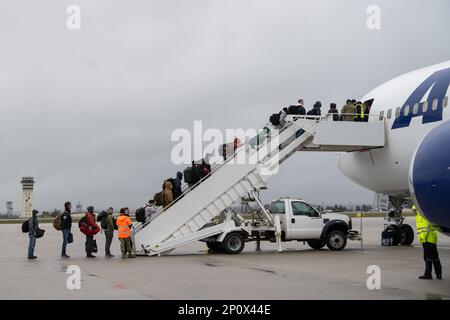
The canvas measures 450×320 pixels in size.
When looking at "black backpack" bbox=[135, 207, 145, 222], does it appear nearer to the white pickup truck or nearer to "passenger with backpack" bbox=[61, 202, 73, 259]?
"passenger with backpack" bbox=[61, 202, 73, 259]

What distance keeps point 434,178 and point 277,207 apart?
11.2m

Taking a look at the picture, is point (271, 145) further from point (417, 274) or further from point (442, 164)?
point (442, 164)

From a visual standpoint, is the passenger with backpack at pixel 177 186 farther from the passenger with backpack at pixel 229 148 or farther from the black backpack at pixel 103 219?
the black backpack at pixel 103 219

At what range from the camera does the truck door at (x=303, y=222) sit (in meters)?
20.8

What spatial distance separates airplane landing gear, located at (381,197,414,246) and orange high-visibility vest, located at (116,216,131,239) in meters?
10.0

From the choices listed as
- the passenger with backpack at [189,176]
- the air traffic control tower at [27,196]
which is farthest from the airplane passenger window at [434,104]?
the air traffic control tower at [27,196]

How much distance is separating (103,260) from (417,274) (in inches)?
354

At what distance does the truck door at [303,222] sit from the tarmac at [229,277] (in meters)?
0.87

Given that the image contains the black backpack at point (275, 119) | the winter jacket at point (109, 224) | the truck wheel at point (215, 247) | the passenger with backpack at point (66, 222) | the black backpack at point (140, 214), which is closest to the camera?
the passenger with backpack at point (66, 222)

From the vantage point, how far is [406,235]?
2381cm

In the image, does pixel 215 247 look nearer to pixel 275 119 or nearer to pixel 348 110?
pixel 275 119

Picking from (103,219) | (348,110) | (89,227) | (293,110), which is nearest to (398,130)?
(348,110)
